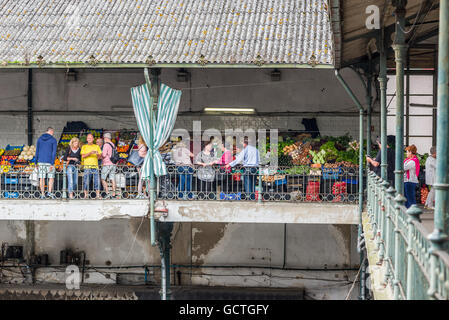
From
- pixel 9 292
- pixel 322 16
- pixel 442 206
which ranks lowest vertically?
pixel 9 292

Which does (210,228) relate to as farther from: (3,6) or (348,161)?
(3,6)

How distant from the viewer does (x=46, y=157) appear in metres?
15.7

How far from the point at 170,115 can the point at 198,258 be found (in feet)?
17.9

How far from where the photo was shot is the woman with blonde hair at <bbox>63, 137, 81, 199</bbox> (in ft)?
51.2

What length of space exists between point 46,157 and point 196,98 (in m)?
5.08

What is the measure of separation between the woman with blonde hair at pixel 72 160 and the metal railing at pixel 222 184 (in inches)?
0.9

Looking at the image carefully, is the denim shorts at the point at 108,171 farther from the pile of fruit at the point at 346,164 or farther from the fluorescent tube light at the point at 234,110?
the pile of fruit at the point at 346,164

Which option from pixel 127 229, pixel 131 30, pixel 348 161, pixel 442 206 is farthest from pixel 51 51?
pixel 442 206

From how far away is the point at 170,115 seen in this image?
15.2 m

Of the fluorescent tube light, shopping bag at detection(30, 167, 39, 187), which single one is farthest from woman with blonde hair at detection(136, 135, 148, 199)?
the fluorescent tube light

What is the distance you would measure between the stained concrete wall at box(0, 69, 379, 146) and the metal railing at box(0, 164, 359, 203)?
10.7 ft

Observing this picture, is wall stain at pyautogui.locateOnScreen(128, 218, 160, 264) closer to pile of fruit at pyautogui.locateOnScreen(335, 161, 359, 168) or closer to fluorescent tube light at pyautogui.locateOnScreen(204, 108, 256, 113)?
fluorescent tube light at pyautogui.locateOnScreen(204, 108, 256, 113)

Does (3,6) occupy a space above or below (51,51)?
above

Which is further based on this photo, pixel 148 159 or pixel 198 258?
pixel 198 258
